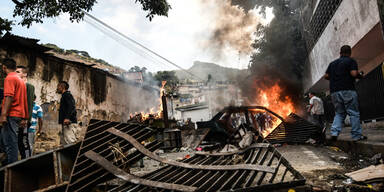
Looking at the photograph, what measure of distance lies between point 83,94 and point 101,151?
36.2ft

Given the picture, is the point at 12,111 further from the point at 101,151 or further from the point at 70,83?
the point at 70,83

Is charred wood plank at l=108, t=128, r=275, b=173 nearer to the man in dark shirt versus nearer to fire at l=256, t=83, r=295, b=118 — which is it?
the man in dark shirt

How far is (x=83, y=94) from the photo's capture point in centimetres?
1284

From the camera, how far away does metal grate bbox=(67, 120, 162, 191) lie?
8.39 ft

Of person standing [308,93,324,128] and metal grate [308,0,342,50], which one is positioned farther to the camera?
metal grate [308,0,342,50]

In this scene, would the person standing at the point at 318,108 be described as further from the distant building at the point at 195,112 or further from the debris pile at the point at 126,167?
the distant building at the point at 195,112

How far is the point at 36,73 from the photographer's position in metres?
9.95

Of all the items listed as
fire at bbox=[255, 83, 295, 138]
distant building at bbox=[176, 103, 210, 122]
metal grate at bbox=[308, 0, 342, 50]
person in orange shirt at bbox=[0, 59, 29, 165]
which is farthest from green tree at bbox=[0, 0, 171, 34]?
distant building at bbox=[176, 103, 210, 122]

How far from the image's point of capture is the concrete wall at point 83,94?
9.88m

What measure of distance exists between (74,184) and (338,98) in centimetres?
512

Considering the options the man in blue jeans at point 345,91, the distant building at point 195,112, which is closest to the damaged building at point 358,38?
the man in blue jeans at point 345,91

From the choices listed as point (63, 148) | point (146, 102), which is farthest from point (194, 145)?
point (146, 102)

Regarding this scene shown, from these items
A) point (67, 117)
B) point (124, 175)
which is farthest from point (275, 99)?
point (124, 175)

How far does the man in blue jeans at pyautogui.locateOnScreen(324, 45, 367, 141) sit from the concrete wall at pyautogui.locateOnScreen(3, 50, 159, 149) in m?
9.47
